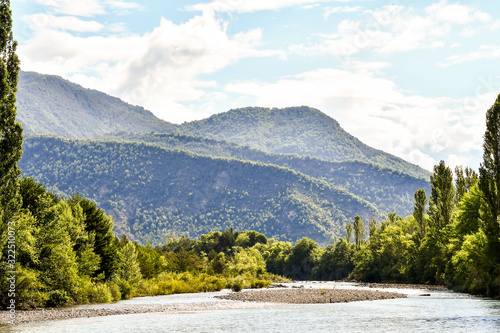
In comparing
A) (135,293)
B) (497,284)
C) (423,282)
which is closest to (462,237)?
(497,284)

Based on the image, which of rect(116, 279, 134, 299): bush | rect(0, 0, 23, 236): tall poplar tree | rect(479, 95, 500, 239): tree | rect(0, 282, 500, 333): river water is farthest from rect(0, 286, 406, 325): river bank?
rect(479, 95, 500, 239): tree

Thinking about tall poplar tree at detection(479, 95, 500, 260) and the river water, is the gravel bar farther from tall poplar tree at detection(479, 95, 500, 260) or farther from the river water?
tall poplar tree at detection(479, 95, 500, 260)

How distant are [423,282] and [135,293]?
60.0m

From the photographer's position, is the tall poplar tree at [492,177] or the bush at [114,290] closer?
the tall poplar tree at [492,177]

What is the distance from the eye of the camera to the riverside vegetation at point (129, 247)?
154ft

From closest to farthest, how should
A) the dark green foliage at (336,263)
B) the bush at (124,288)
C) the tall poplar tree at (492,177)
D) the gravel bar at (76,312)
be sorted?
1. the gravel bar at (76,312)
2. the tall poplar tree at (492,177)
3. the bush at (124,288)
4. the dark green foliage at (336,263)

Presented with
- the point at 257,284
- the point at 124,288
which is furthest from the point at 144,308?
the point at 257,284

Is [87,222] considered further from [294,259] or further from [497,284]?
[294,259]

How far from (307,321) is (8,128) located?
31559 mm

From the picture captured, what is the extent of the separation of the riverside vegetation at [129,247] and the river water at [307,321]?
10474 mm

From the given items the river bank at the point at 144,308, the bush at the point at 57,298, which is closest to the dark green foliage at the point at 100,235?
the river bank at the point at 144,308

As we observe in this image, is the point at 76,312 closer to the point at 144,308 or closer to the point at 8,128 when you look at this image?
the point at 144,308

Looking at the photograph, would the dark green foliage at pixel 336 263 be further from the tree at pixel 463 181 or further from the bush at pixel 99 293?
the bush at pixel 99 293

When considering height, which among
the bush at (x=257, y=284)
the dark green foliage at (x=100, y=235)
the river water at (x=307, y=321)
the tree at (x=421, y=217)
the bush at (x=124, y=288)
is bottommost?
the bush at (x=257, y=284)
